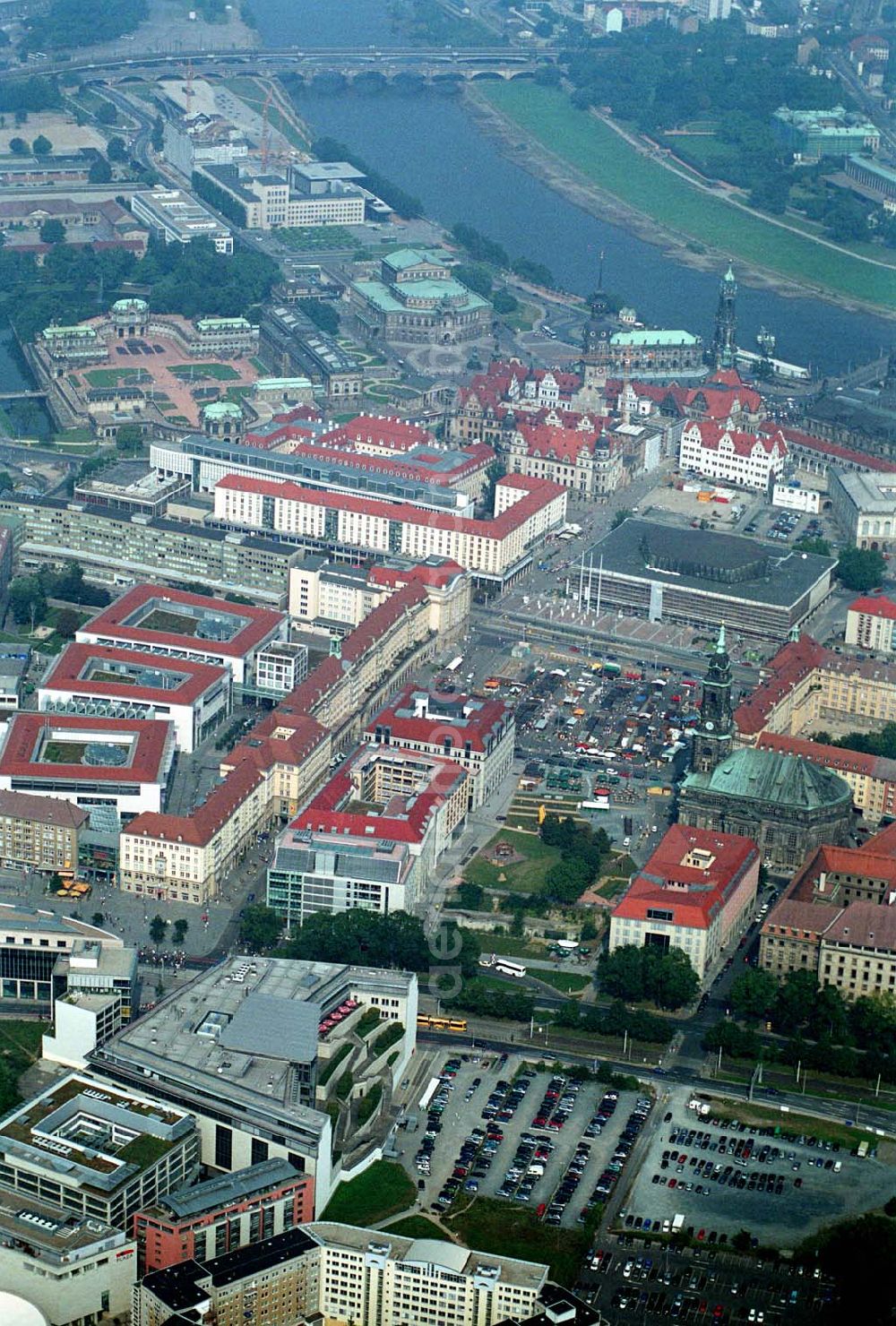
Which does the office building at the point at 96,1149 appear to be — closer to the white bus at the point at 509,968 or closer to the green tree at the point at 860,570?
the white bus at the point at 509,968

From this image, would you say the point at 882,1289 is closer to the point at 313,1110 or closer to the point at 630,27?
the point at 313,1110

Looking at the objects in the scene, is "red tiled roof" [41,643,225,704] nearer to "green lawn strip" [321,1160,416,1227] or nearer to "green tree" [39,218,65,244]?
"green lawn strip" [321,1160,416,1227]

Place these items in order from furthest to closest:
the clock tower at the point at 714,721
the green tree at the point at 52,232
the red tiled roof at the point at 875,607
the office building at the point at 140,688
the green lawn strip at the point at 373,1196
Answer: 1. the green tree at the point at 52,232
2. the red tiled roof at the point at 875,607
3. the office building at the point at 140,688
4. the clock tower at the point at 714,721
5. the green lawn strip at the point at 373,1196

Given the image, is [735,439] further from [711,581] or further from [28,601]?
[28,601]

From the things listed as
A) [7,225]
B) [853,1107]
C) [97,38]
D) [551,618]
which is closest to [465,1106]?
[853,1107]

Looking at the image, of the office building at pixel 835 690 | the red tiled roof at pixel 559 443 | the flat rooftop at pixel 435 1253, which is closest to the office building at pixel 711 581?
the office building at pixel 835 690

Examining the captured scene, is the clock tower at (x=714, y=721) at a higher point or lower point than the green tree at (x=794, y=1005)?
higher

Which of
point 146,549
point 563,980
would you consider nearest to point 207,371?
point 146,549
